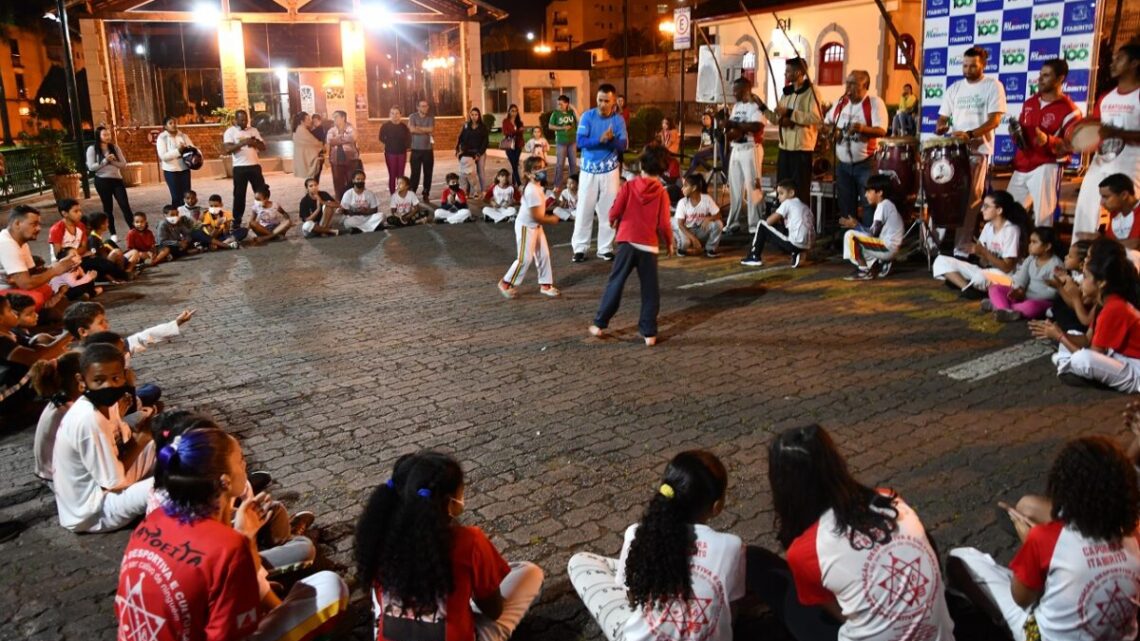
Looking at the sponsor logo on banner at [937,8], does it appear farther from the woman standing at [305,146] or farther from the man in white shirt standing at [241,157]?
the woman standing at [305,146]

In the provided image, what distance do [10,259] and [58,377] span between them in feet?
14.6

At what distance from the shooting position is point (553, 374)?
6.82 metres

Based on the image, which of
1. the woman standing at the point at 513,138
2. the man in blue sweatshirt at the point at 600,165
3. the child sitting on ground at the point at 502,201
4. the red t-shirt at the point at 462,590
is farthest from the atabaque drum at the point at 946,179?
the woman standing at the point at 513,138

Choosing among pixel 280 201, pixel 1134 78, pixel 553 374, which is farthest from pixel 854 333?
pixel 280 201

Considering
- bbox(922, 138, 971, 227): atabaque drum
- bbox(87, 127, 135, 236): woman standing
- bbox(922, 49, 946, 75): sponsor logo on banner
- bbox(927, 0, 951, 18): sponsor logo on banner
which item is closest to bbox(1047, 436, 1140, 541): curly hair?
bbox(922, 138, 971, 227): atabaque drum

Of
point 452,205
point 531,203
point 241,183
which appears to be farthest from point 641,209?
point 241,183

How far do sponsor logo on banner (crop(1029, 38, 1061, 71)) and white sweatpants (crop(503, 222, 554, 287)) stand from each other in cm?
645

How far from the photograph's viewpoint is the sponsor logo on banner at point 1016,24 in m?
10.6

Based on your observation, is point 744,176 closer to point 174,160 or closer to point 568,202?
point 568,202

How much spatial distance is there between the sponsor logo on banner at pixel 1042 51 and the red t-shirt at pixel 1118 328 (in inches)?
226

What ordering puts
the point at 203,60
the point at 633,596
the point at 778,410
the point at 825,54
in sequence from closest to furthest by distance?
the point at 633,596
the point at 778,410
the point at 203,60
the point at 825,54

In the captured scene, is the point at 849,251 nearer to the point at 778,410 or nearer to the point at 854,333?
the point at 854,333

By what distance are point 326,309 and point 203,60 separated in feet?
61.9

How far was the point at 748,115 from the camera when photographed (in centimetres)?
1185
